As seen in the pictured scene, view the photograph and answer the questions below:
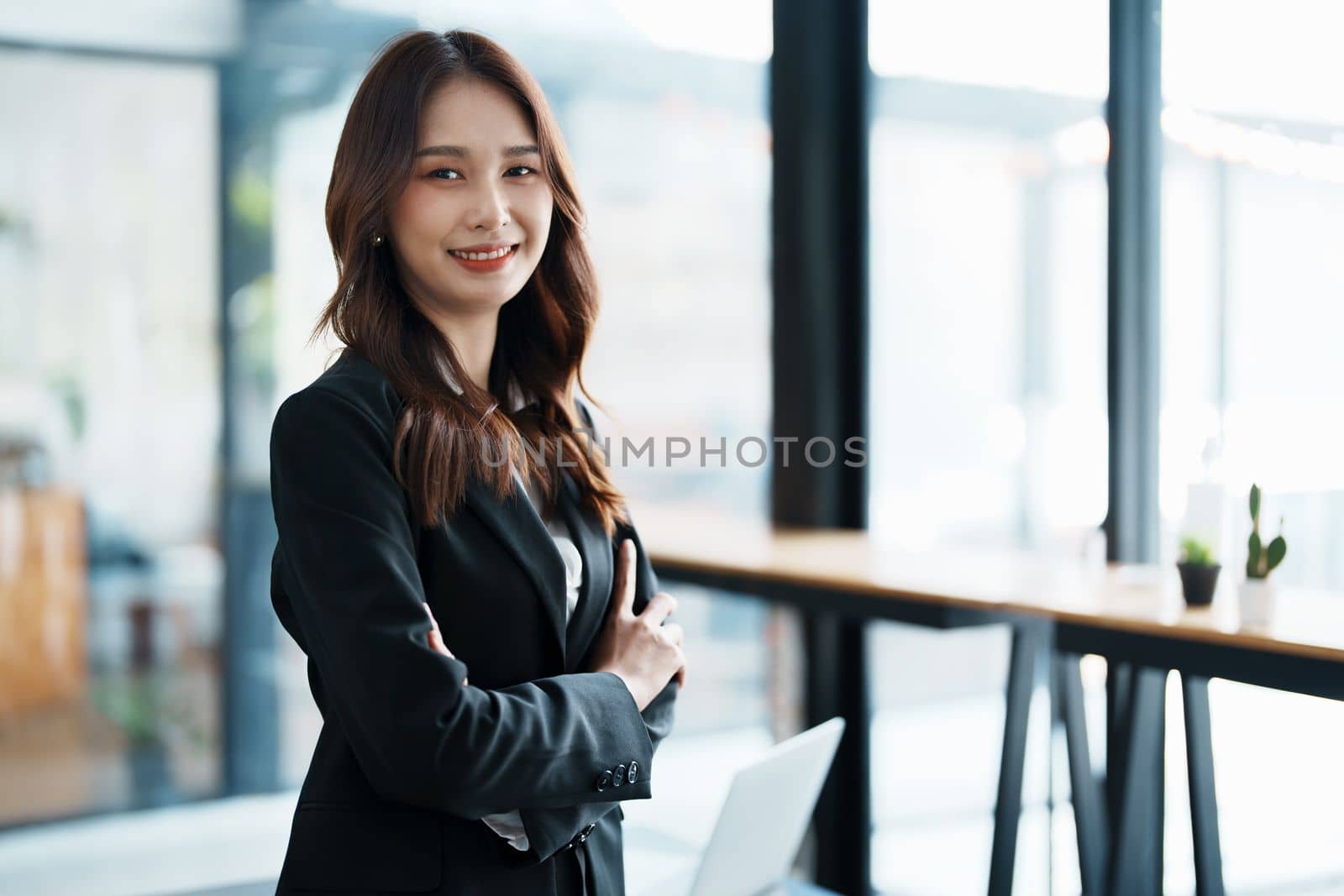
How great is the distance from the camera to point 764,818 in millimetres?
1651

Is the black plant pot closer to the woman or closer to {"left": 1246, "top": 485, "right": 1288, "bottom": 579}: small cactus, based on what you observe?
{"left": 1246, "top": 485, "right": 1288, "bottom": 579}: small cactus

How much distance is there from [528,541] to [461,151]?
391mm

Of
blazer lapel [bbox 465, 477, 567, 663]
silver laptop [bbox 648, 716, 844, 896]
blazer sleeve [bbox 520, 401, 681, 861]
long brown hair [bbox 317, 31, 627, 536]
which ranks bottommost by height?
silver laptop [bbox 648, 716, 844, 896]

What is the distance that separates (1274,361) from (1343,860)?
2.94 feet

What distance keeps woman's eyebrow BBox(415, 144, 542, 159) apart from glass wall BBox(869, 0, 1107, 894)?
64.8 inches

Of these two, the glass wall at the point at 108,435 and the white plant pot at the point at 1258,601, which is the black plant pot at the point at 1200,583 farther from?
the glass wall at the point at 108,435

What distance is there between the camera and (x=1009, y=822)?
2229 millimetres

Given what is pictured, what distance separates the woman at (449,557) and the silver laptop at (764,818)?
0.26 m

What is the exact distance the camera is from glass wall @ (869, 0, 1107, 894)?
2.63 meters

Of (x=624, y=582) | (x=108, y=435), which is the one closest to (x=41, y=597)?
(x=108, y=435)

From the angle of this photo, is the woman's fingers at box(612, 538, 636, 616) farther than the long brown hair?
Yes

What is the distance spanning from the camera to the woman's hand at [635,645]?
124cm

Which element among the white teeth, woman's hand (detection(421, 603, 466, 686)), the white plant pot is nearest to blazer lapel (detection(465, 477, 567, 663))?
woman's hand (detection(421, 603, 466, 686))

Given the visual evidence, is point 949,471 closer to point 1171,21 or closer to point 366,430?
point 1171,21
